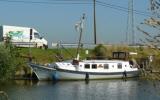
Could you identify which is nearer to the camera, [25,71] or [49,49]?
[25,71]

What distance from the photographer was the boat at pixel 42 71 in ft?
211

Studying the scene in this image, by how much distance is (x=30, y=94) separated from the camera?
1747 inches

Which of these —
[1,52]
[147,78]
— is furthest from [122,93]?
[147,78]

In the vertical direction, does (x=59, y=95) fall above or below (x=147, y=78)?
below

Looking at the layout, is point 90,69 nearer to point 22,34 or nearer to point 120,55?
point 120,55

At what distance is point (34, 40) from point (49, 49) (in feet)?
13.5

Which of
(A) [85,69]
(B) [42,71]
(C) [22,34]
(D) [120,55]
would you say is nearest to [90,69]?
(A) [85,69]

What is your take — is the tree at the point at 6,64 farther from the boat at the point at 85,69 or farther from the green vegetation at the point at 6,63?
the boat at the point at 85,69

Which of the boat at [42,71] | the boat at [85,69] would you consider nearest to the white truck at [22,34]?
the boat at [42,71]

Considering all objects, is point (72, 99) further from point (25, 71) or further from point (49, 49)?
point (49, 49)

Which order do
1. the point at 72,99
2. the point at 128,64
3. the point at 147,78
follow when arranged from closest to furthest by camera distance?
the point at 147,78 → the point at 72,99 → the point at 128,64

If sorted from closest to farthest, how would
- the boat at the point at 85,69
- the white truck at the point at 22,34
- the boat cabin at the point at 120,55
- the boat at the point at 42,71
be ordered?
the boat at the point at 42,71 → the boat at the point at 85,69 → the boat cabin at the point at 120,55 → the white truck at the point at 22,34

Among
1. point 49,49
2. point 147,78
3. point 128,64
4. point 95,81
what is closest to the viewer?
point 147,78

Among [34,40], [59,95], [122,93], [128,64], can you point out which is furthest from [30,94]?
[34,40]
